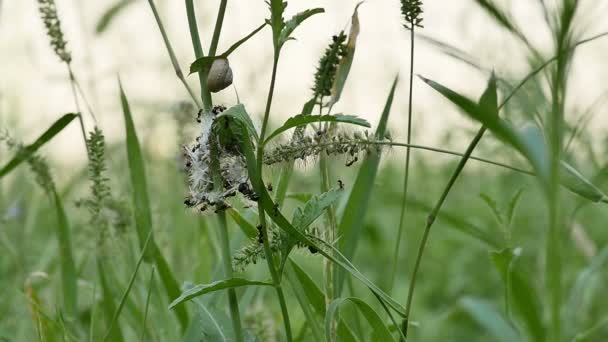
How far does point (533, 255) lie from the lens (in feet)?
11.4

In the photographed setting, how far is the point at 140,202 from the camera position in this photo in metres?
1.59

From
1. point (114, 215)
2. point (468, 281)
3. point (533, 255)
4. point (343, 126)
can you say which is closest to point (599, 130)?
point (533, 255)

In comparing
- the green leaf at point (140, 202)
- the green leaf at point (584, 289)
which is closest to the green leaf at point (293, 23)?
the green leaf at point (140, 202)

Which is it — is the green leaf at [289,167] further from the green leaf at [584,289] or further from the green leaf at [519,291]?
the green leaf at [584,289]

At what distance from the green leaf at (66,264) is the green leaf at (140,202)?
0.15m

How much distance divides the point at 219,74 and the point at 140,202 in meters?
0.61

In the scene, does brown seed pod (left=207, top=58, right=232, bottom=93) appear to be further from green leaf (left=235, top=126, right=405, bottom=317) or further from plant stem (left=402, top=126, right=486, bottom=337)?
plant stem (left=402, top=126, right=486, bottom=337)

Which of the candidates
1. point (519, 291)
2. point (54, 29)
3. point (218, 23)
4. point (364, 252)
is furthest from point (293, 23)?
point (364, 252)

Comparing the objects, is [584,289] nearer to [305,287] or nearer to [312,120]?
[305,287]

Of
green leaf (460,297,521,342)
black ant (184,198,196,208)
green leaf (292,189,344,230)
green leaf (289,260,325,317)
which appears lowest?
green leaf (460,297,521,342)

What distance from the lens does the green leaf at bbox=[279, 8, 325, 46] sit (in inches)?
40.9

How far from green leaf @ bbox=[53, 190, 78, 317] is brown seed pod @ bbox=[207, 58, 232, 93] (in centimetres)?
67

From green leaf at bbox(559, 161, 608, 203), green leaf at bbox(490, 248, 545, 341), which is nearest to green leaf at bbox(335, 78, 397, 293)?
green leaf at bbox(490, 248, 545, 341)

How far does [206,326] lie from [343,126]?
0.38m
